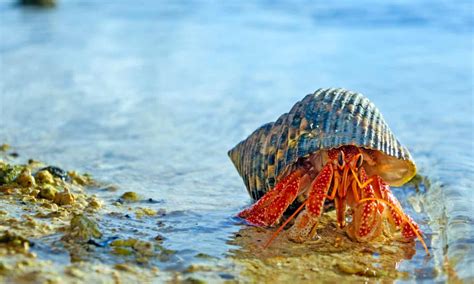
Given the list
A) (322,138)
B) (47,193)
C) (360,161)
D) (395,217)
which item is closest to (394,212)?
Answer: (395,217)

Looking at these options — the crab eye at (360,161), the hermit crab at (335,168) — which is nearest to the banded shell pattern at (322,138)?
the hermit crab at (335,168)

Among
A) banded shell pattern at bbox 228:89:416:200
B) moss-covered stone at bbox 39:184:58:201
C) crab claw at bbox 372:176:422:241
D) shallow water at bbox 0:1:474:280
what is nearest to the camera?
banded shell pattern at bbox 228:89:416:200

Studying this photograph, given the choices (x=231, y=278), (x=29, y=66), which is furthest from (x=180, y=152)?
(x=29, y=66)

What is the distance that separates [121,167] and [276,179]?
2033 millimetres

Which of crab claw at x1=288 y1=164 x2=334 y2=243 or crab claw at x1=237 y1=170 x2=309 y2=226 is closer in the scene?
crab claw at x1=288 y1=164 x2=334 y2=243

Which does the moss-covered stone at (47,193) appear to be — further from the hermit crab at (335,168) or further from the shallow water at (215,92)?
the hermit crab at (335,168)

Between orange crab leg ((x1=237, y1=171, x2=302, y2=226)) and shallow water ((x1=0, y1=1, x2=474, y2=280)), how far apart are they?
19cm

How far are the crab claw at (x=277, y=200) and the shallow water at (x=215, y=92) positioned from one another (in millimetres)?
206

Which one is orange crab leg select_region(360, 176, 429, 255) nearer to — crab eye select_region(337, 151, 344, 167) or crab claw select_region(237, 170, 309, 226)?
crab eye select_region(337, 151, 344, 167)

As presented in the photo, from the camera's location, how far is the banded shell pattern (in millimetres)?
4273

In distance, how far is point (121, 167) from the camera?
6.21 m

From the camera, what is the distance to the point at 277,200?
4.48 meters

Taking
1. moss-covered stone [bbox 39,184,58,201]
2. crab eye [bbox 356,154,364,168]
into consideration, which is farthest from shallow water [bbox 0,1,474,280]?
moss-covered stone [bbox 39,184,58,201]

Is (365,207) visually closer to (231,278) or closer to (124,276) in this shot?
(231,278)
